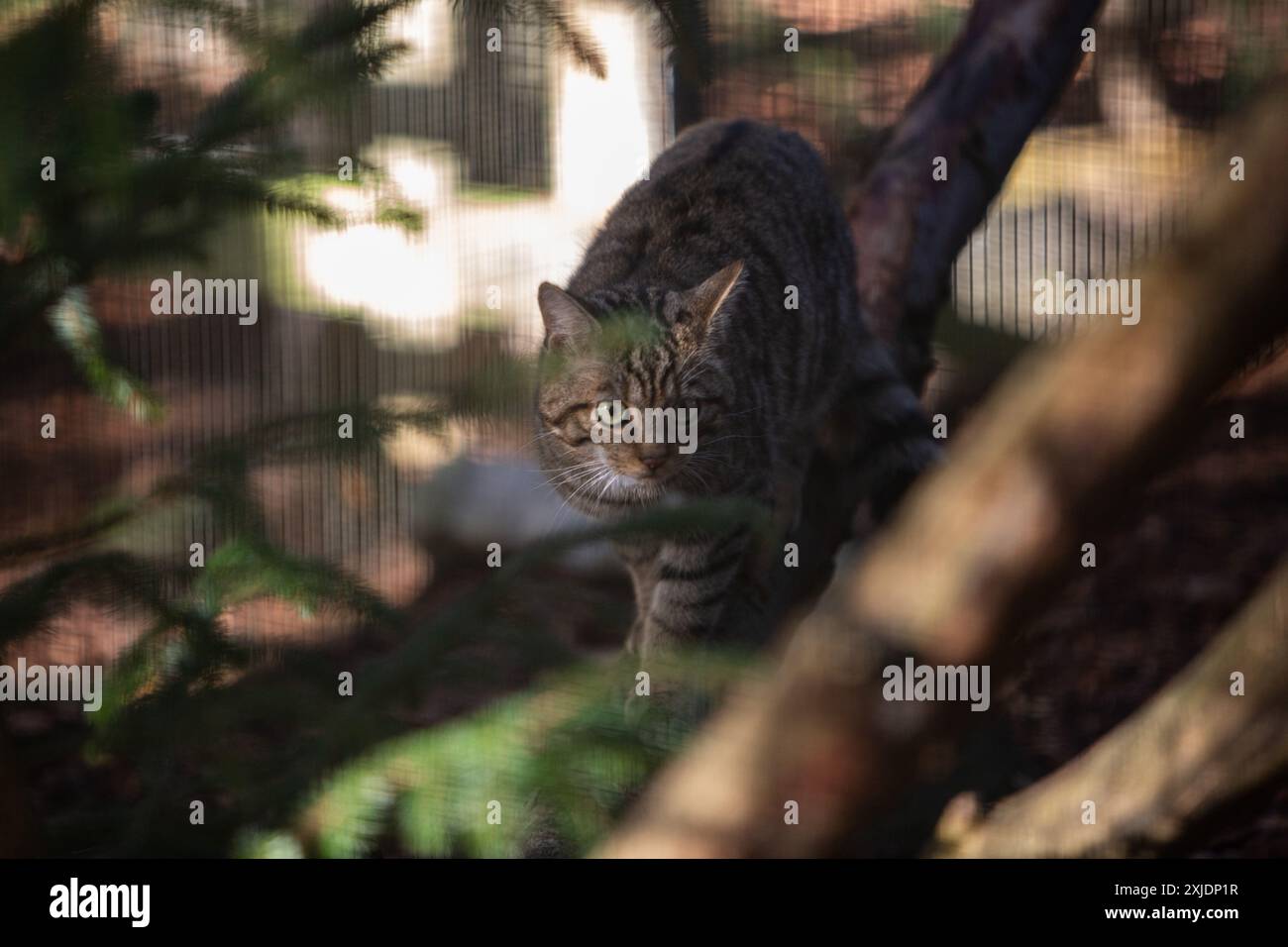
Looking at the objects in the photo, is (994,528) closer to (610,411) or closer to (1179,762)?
(1179,762)

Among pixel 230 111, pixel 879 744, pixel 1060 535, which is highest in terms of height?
pixel 230 111

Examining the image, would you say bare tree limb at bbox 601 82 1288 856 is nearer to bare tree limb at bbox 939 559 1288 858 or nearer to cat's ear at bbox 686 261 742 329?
bare tree limb at bbox 939 559 1288 858

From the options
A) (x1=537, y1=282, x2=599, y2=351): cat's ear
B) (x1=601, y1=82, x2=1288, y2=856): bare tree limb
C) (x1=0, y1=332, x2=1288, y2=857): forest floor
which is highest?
(x1=537, y1=282, x2=599, y2=351): cat's ear

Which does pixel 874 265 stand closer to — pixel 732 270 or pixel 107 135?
pixel 732 270

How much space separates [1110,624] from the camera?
491 cm

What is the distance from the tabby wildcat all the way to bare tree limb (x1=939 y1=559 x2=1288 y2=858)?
1.24 m

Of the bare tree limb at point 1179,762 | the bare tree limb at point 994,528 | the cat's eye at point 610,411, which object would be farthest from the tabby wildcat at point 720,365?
the bare tree limb at point 994,528

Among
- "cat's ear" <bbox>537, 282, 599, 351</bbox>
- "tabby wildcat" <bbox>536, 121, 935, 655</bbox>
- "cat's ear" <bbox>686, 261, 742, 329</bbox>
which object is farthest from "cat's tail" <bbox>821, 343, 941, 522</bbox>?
"cat's ear" <bbox>537, 282, 599, 351</bbox>

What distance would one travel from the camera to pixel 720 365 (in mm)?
3305

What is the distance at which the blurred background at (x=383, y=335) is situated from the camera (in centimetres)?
152

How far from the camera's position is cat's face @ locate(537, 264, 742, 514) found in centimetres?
308

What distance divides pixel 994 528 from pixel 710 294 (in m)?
2.18
